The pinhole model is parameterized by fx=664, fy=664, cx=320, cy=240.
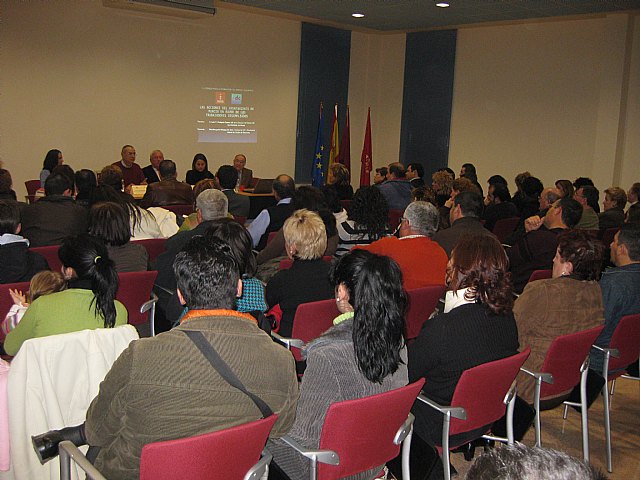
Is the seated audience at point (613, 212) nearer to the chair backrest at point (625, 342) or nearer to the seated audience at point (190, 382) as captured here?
the chair backrest at point (625, 342)

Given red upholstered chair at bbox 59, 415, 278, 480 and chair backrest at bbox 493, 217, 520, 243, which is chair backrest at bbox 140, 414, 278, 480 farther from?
chair backrest at bbox 493, 217, 520, 243

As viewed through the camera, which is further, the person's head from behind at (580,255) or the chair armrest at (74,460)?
the person's head from behind at (580,255)

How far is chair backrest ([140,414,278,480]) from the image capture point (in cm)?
183

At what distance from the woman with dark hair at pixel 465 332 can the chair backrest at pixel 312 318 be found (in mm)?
732

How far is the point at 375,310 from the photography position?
245 cm

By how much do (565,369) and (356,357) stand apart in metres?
1.38

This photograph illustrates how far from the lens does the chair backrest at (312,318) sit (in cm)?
354

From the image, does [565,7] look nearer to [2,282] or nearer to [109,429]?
[2,282]

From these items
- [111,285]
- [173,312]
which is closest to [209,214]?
[173,312]

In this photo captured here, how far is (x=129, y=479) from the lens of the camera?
208 centimetres

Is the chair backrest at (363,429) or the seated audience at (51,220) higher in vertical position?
the seated audience at (51,220)

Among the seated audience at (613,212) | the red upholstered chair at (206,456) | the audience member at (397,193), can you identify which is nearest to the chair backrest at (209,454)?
the red upholstered chair at (206,456)

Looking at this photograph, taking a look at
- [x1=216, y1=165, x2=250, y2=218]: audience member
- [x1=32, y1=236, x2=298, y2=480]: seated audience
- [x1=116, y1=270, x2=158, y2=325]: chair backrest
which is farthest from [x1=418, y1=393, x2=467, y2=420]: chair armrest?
[x1=216, y1=165, x2=250, y2=218]: audience member

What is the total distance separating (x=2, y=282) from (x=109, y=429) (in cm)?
238
